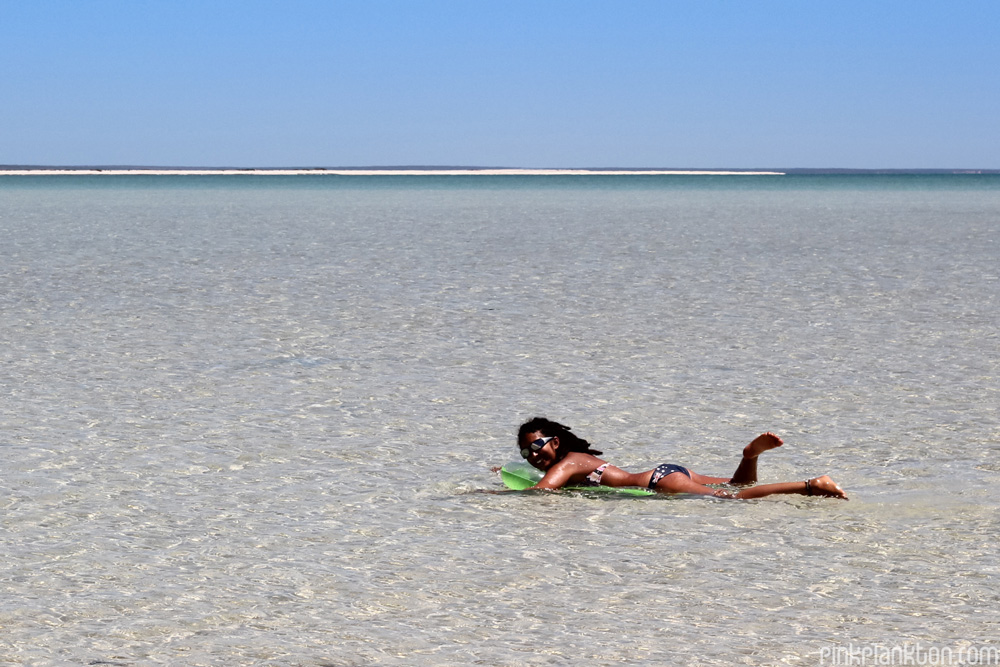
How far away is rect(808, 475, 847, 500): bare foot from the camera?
7.96m

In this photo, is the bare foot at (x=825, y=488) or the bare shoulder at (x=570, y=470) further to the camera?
the bare shoulder at (x=570, y=470)

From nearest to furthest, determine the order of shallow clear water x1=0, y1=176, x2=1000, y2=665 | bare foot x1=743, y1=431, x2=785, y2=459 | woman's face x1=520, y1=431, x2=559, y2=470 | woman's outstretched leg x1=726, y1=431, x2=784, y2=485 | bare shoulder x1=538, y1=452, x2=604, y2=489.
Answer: shallow clear water x1=0, y1=176, x2=1000, y2=665 → bare foot x1=743, y1=431, x2=785, y2=459 → woman's outstretched leg x1=726, y1=431, x2=784, y2=485 → bare shoulder x1=538, y1=452, x2=604, y2=489 → woman's face x1=520, y1=431, x2=559, y2=470

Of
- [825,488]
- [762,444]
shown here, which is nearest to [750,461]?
[762,444]

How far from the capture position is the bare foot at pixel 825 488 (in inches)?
314

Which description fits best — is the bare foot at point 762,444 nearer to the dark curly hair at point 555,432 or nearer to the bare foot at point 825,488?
the bare foot at point 825,488

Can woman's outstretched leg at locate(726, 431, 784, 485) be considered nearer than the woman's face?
Yes

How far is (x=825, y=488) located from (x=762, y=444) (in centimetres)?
44

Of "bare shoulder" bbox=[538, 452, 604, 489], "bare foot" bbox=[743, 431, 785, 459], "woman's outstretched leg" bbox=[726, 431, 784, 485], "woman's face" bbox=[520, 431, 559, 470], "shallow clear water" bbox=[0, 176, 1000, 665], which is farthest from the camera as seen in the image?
"woman's face" bbox=[520, 431, 559, 470]

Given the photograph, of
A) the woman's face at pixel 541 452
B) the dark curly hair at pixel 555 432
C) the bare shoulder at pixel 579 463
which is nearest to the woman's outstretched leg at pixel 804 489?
the bare shoulder at pixel 579 463

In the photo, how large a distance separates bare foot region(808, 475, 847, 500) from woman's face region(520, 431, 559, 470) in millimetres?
1628

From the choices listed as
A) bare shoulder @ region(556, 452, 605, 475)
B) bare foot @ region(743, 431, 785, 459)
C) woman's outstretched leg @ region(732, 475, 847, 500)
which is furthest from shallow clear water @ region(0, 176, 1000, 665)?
bare foot @ region(743, 431, 785, 459)

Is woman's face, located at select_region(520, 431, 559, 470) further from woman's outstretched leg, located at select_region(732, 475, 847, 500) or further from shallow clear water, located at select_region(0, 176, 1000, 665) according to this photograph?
woman's outstretched leg, located at select_region(732, 475, 847, 500)

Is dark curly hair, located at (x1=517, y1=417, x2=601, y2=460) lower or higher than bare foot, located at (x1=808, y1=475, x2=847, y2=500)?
higher

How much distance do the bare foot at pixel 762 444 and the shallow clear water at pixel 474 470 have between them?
1.10 ft
